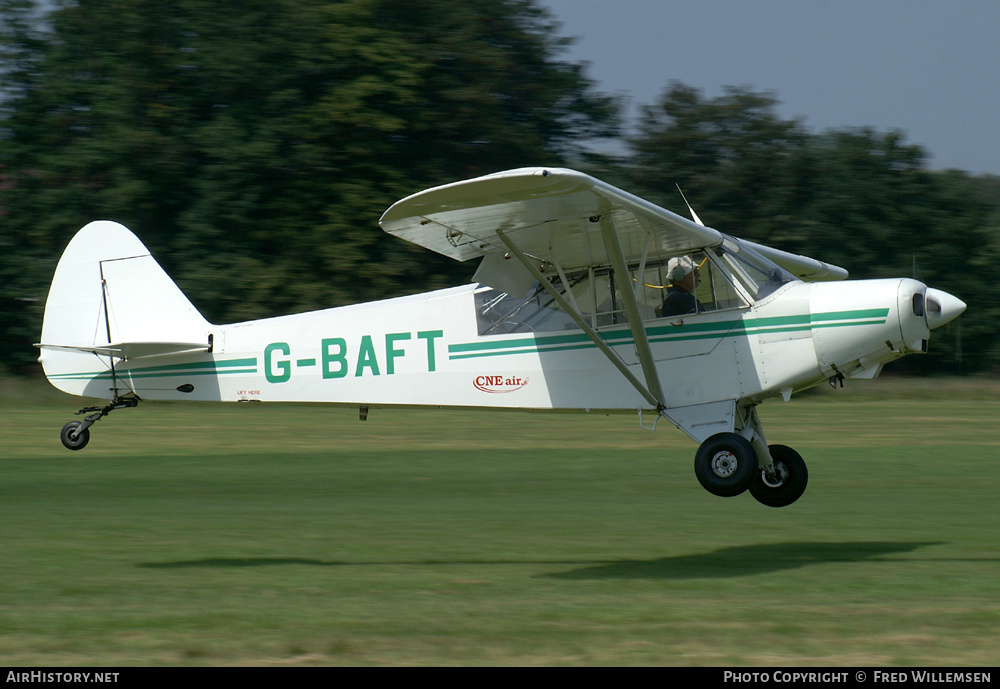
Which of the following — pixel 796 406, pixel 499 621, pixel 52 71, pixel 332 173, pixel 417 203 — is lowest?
pixel 796 406

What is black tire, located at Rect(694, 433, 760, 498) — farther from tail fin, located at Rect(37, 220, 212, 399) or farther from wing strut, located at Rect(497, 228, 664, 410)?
tail fin, located at Rect(37, 220, 212, 399)

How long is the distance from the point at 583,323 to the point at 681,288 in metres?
0.95

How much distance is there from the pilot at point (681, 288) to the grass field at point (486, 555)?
2.14 metres

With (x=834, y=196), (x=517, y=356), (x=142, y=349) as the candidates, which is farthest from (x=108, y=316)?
(x=834, y=196)

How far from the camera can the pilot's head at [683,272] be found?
9078 millimetres

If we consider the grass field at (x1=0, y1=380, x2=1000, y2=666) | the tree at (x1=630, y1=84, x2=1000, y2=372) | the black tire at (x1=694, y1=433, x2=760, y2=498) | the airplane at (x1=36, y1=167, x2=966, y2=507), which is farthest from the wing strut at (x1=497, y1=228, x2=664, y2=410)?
the tree at (x1=630, y1=84, x2=1000, y2=372)

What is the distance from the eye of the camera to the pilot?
9.08 m

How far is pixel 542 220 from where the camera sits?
8.42 meters

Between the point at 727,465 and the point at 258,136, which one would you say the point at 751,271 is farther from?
the point at 258,136

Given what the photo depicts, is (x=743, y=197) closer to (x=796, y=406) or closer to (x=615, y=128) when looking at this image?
(x=615, y=128)

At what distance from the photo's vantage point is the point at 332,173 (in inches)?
1133

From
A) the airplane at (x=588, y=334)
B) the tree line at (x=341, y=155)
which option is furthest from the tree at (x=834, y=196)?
the airplane at (x=588, y=334)
